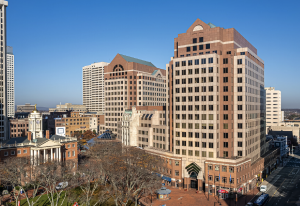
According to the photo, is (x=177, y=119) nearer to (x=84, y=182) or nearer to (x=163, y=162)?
(x=163, y=162)

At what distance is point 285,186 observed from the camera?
109 meters

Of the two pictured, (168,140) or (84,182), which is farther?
(168,140)

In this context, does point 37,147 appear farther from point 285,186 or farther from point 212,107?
point 285,186

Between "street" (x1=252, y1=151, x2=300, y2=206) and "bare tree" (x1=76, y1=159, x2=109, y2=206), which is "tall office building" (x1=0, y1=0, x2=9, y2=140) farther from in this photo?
"street" (x1=252, y1=151, x2=300, y2=206)

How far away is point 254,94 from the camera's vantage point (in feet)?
378

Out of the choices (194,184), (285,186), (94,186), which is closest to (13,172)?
(94,186)

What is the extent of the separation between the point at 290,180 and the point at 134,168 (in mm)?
76521

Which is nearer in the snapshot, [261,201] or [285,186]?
[261,201]

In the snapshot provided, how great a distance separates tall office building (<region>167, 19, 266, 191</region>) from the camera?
101 m

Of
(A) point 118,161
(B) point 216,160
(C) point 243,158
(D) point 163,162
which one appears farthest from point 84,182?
(C) point 243,158

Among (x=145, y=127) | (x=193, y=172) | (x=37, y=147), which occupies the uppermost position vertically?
(x=145, y=127)

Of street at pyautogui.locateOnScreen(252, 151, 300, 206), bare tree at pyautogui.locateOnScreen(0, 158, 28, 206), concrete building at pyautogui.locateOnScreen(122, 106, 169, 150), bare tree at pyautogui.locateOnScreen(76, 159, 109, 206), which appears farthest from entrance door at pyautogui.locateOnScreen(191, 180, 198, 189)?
bare tree at pyautogui.locateOnScreen(0, 158, 28, 206)

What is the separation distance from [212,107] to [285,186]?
151 ft

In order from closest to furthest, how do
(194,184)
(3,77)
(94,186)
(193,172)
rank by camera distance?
(94,186), (193,172), (194,184), (3,77)
